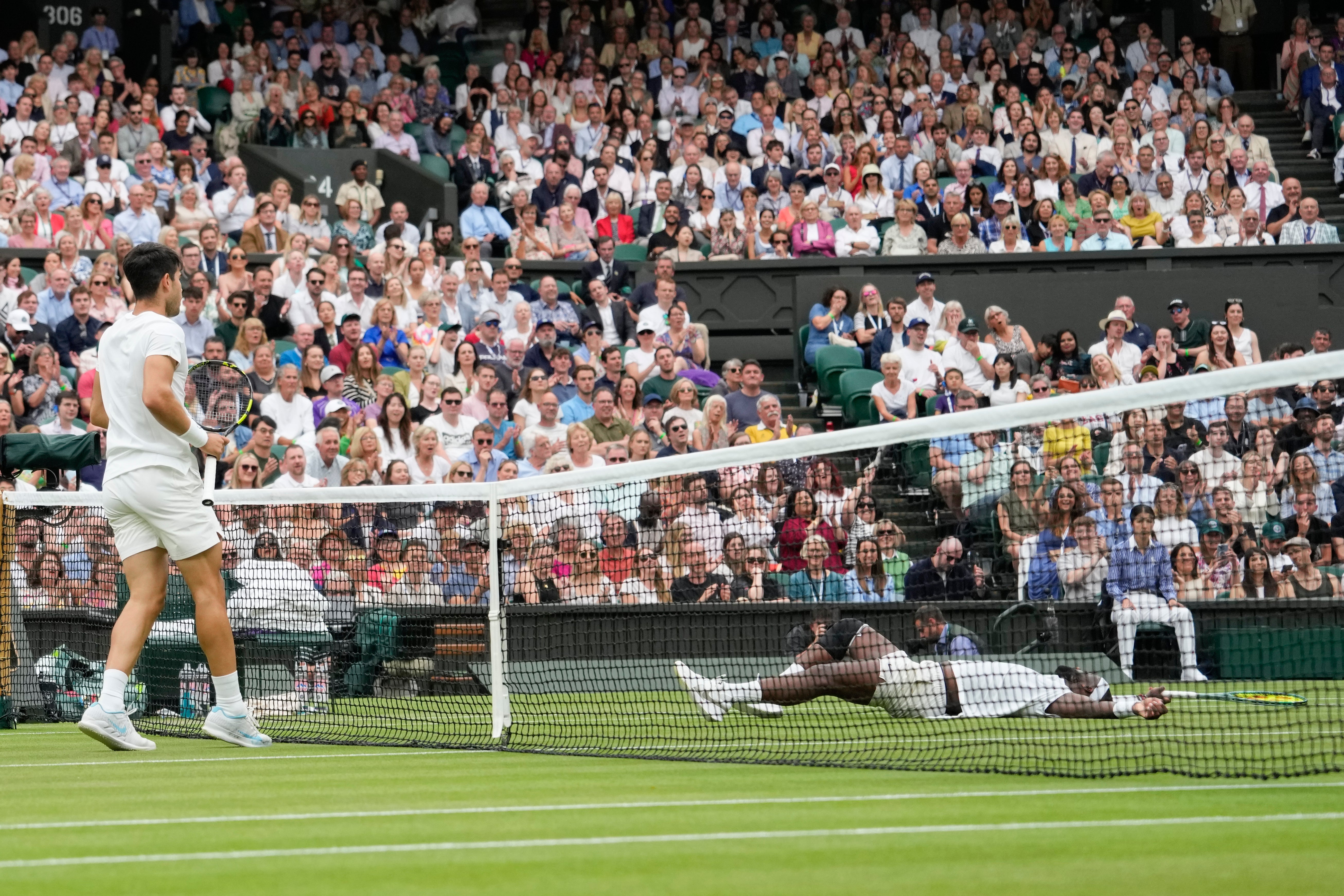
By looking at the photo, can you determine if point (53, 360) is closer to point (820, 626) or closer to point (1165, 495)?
point (820, 626)

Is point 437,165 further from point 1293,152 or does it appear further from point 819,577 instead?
point 819,577

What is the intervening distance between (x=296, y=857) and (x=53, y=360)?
11.3 metres

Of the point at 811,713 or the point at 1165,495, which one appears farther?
the point at 811,713

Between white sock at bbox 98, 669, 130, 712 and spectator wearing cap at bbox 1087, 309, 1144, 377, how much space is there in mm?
11671

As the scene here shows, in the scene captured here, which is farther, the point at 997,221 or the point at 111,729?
the point at 997,221

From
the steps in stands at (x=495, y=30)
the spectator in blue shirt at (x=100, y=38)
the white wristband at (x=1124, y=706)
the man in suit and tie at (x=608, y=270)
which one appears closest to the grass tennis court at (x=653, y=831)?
the white wristband at (x=1124, y=706)

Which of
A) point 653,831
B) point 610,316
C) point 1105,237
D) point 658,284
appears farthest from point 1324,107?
point 653,831

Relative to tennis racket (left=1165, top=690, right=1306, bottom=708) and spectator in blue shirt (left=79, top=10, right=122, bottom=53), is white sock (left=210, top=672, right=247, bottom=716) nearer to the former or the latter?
tennis racket (left=1165, top=690, right=1306, bottom=708)

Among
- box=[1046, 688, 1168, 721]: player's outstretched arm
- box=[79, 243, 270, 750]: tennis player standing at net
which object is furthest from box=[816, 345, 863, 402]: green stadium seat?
box=[79, 243, 270, 750]: tennis player standing at net

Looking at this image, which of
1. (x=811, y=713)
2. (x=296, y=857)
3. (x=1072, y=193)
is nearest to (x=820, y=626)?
(x=811, y=713)

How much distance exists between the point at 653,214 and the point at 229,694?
42.8 feet

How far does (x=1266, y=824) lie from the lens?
4809 mm

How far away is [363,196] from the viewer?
19219 mm

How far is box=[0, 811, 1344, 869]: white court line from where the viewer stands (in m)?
4.53
